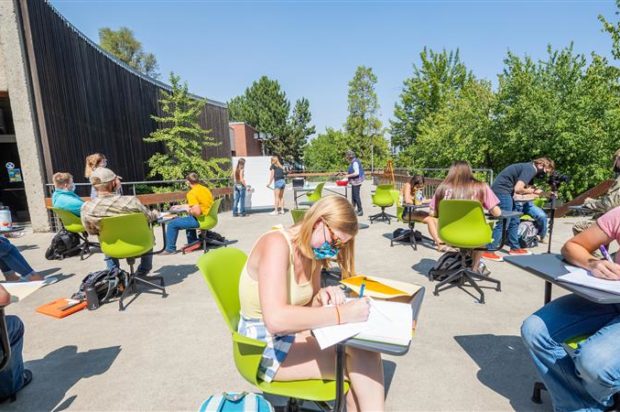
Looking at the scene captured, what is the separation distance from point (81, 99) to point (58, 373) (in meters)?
9.88

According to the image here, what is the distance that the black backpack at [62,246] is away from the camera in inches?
235

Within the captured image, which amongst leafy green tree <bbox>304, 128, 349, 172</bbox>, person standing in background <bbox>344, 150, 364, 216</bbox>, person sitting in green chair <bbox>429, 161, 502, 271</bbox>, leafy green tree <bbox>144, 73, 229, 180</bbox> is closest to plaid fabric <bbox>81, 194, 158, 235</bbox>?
person sitting in green chair <bbox>429, 161, 502, 271</bbox>

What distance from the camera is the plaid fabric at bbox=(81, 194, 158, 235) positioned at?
12.5 ft

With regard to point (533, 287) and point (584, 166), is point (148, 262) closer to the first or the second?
point (533, 287)

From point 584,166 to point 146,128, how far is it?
17479 millimetres

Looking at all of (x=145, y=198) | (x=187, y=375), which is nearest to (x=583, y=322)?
(x=187, y=375)

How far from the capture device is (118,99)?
42.0 feet

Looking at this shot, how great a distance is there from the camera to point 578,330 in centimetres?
193

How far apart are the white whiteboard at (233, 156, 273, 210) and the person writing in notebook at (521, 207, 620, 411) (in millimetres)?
9823

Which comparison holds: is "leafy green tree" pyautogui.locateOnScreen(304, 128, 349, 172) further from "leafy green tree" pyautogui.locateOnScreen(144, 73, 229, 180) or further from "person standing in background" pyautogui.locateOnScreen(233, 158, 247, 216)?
"person standing in background" pyautogui.locateOnScreen(233, 158, 247, 216)

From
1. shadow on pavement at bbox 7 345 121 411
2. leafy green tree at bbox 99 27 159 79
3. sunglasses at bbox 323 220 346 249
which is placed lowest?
shadow on pavement at bbox 7 345 121 411

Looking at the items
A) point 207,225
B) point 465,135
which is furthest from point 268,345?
point 465,135

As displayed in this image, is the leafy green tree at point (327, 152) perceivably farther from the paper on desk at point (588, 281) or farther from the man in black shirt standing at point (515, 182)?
the paper on desk at point (588, 281)

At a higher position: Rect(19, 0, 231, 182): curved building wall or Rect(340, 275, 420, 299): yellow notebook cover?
Rect(19, 0, 231, 182): curved building wall
